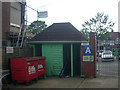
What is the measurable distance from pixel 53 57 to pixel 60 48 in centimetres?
77

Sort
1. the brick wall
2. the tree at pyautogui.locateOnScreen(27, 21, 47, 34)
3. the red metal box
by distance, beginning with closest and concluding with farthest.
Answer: the red metal box → the brick wall → the tree at pyautogui.locateOnScreen(27, 21, 47, 34)

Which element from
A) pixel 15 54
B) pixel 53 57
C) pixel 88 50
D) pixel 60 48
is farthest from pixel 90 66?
pixel 15 54

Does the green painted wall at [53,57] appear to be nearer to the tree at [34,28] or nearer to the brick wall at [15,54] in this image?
the brick wall at [15,54]

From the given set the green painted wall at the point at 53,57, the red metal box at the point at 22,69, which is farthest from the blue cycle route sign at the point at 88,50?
the red metal box at the point at 22,69

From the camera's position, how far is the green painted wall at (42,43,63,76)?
38.5ft

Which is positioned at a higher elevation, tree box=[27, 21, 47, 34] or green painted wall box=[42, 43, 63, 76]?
tree box=[27, 21, 47, 34]

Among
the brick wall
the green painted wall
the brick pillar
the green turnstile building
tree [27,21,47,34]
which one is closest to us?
the brick wall

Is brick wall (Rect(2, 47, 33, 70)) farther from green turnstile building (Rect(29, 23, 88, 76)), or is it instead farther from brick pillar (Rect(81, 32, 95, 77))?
brick pillar (Rect(81, 32, 95, 77))

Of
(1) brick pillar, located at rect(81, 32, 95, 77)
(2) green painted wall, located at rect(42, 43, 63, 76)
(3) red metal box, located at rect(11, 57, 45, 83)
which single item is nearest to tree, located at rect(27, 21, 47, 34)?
(2) green painted wall, located at rect(42, 43, 63, 76)

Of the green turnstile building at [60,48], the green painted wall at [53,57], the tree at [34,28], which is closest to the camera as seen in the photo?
the green turnstile building at [60,48]

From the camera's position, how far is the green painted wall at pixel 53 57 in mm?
11727

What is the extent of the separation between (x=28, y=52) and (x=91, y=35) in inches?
170

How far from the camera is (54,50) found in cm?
1187

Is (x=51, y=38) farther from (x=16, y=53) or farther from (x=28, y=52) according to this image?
(x=16, y=53)
